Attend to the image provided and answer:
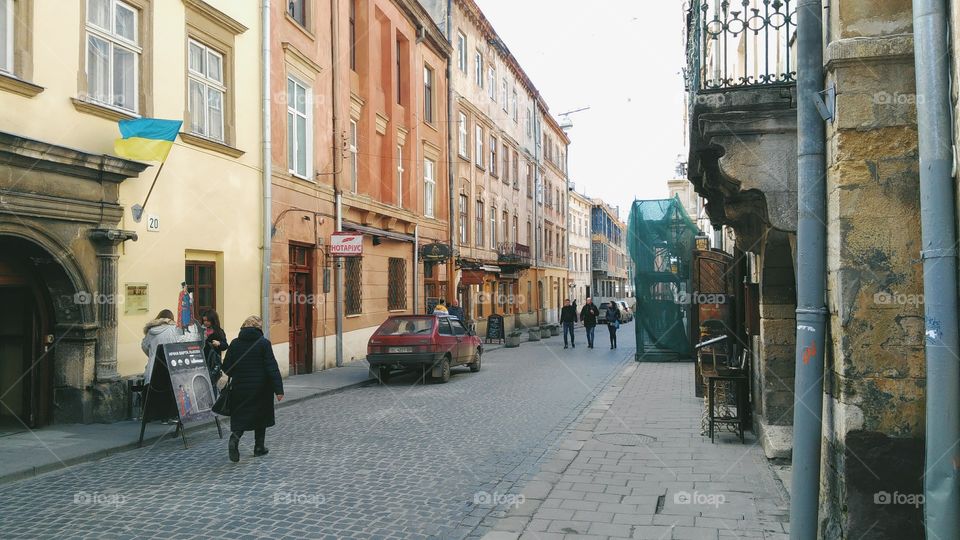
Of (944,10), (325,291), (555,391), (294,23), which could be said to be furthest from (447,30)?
(944,10)

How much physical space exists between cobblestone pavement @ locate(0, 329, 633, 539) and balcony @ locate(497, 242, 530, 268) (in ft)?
73.2

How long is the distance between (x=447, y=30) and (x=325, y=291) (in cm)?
1502

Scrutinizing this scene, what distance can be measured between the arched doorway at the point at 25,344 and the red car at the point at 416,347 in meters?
6.67

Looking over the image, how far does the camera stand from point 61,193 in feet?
32.3

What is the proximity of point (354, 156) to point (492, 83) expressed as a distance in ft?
55.3

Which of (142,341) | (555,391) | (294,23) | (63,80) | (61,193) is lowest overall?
(555,391)

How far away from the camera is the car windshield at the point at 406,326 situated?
16172 millimetres

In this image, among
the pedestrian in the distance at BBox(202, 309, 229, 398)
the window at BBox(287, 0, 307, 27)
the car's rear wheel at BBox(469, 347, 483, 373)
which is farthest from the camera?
the car's rear wheel at BBox(469, 347, 483, 373)

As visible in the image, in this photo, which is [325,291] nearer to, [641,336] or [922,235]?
[641,336]

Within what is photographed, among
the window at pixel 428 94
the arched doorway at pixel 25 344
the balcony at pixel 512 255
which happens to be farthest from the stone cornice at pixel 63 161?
the balcony at pixel 512 255

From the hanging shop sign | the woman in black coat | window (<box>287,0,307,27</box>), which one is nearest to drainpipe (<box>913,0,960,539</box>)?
the woman in black coat

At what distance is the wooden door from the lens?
55.3ft

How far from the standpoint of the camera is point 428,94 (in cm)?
2711

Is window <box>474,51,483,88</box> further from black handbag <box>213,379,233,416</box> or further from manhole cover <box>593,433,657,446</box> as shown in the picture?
black handbag <box>213,379,233,416</box>
